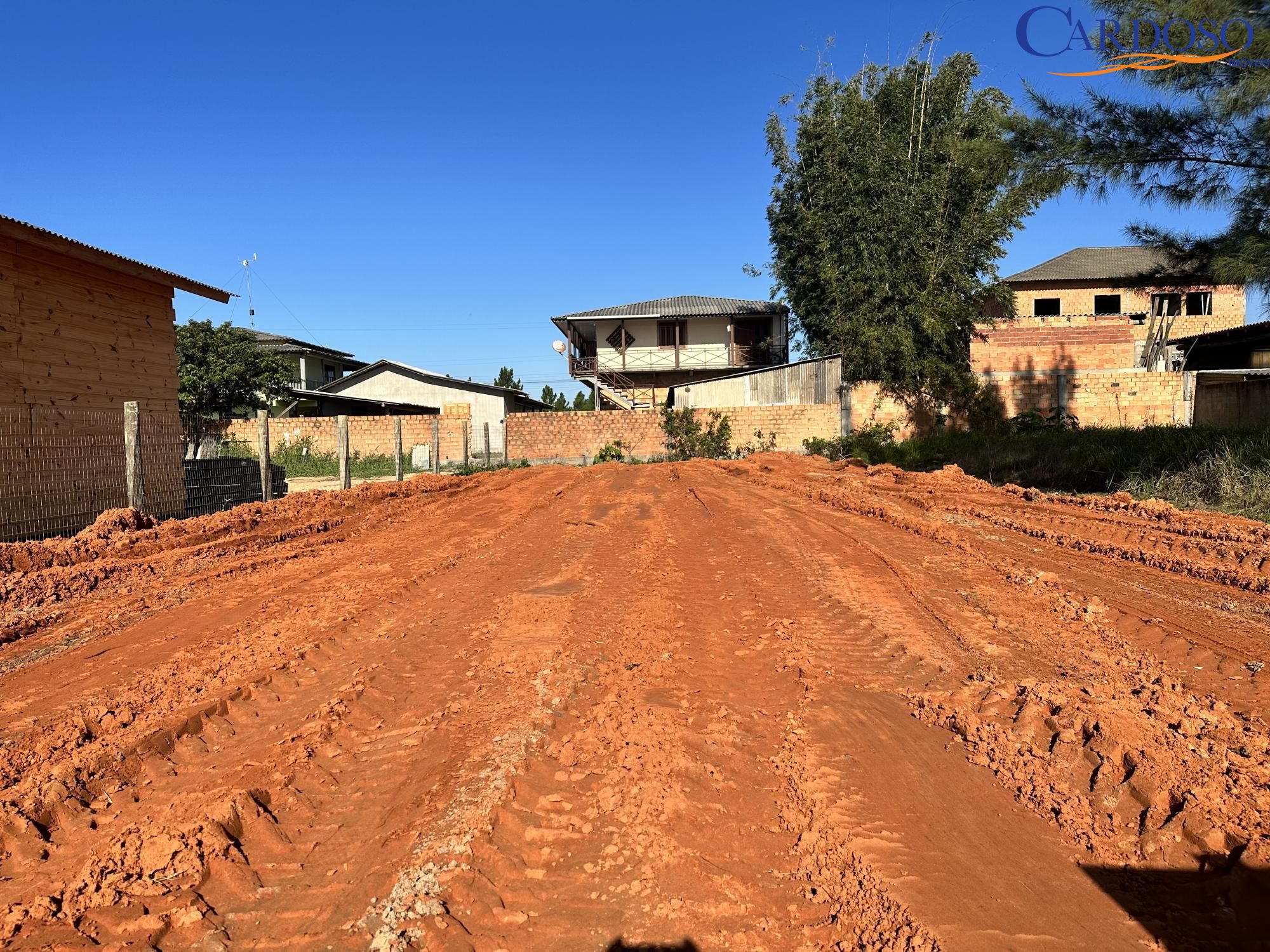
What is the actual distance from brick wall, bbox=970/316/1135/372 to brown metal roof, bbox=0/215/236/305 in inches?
737

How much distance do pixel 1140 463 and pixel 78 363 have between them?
14949 mm

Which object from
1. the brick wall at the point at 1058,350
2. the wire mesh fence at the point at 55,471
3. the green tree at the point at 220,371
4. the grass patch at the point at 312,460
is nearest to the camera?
the wire mesh fence at the point at 55,471

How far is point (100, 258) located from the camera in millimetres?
9891

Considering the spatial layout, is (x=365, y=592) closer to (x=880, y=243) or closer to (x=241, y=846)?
(x=241, y=846)

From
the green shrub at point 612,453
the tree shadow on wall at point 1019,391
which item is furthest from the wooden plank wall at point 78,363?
the tree shadow on wall at point 1019,391

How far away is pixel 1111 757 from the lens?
3.13m

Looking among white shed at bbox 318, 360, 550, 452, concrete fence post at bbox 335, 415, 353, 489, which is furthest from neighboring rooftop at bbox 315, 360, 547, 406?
concrete fence post at bbox 335, 415, 353, 489

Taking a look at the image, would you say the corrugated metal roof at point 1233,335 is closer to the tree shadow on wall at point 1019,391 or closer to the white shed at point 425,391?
the tree shadow on wall at point 1019,391

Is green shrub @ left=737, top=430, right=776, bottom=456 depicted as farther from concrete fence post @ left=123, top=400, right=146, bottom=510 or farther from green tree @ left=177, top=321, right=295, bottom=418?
green tree @ left=177, top=321, right=295, bottom=418

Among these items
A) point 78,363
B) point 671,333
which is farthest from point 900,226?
point 78,363

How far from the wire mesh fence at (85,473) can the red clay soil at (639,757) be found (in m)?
1.36

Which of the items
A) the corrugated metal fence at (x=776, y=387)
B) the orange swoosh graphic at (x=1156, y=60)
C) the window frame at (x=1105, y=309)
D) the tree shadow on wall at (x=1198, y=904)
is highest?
the window frame at (x=1105, y=309)

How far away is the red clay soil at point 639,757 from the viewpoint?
235cm

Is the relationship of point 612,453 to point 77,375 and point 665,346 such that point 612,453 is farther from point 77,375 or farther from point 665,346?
point 77,375
